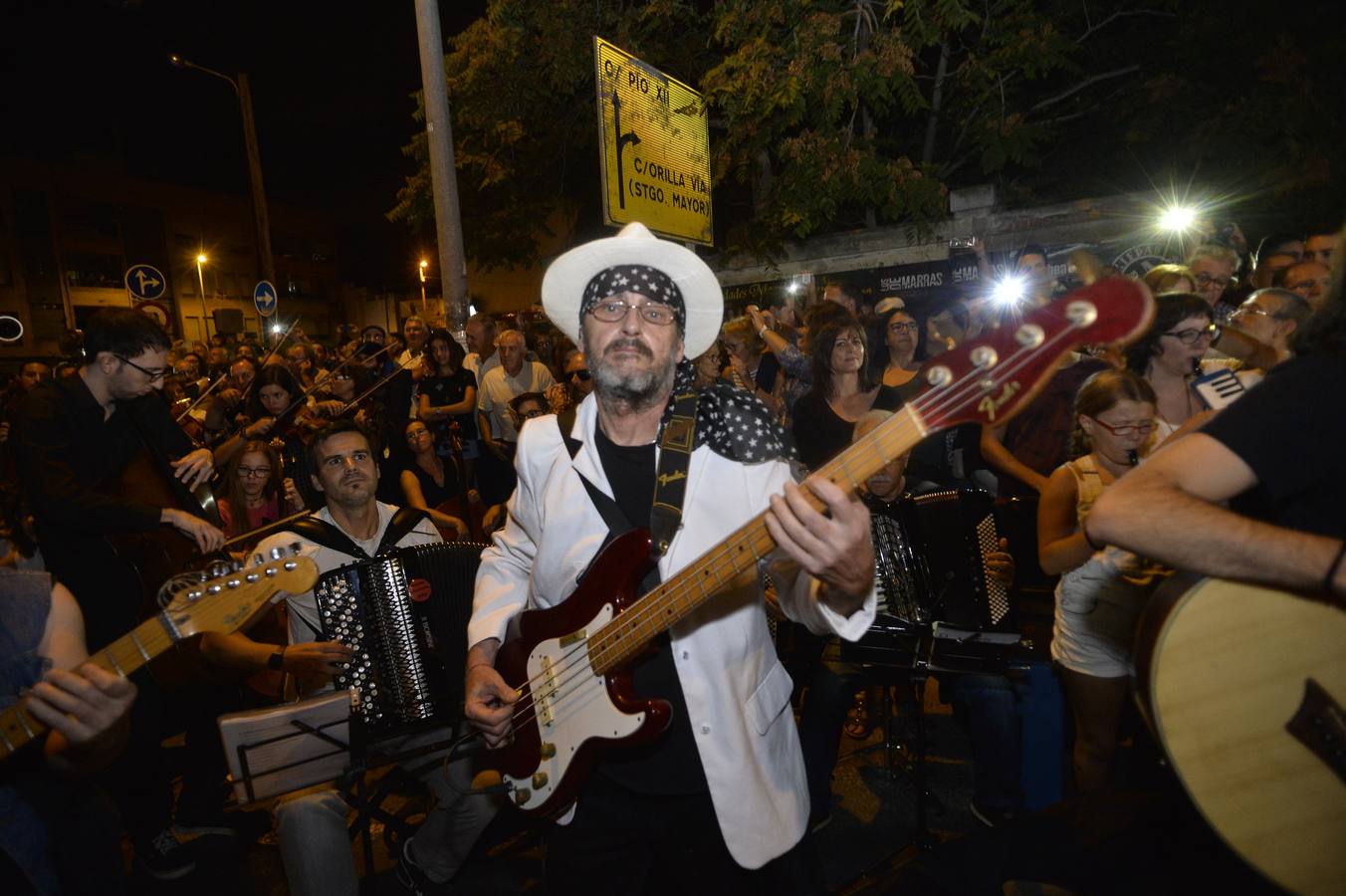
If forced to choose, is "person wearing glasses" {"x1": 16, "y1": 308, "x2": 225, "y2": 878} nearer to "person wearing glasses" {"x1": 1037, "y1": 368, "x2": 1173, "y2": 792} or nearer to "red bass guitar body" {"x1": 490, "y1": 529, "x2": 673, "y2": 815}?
"red bass guitar body" {"x1": 490, "y1": 529, "x2": 673, "y2": 815}

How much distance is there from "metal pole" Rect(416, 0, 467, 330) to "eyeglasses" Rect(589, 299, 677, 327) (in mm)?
7214

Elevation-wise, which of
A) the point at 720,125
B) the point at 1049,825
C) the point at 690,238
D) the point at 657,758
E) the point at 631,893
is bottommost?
the point at 1049,825

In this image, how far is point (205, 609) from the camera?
246 centimetres

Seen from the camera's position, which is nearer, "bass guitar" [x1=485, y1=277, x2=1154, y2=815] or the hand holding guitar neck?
"bass guitar" [x1=485, y1=277, x2=1154, y2=815]

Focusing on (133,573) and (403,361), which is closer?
(133,573)

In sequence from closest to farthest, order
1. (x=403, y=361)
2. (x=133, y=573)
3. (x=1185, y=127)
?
(x=133, y=573) < (x=403, y=361) < (x=1185, y=127)

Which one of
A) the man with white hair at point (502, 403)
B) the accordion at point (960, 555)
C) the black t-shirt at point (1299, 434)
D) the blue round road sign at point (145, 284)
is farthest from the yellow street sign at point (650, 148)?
the blue round road sign at point (145, 284)

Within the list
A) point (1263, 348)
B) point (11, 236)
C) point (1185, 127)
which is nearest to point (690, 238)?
point (1263, 348)

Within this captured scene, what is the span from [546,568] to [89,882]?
1995 millimetres

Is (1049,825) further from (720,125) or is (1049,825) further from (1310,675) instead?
(720,125)

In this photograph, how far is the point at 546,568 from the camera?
2.50 meters

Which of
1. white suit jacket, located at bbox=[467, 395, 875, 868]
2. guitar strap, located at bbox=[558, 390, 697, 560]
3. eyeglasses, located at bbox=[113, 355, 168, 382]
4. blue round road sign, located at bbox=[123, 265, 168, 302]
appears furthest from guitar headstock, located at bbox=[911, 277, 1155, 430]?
blue round road sign, located at bbox=[123, 265, 168, 302]

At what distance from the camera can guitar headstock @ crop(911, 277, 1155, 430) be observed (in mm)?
1447

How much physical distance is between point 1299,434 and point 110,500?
5.23 m
